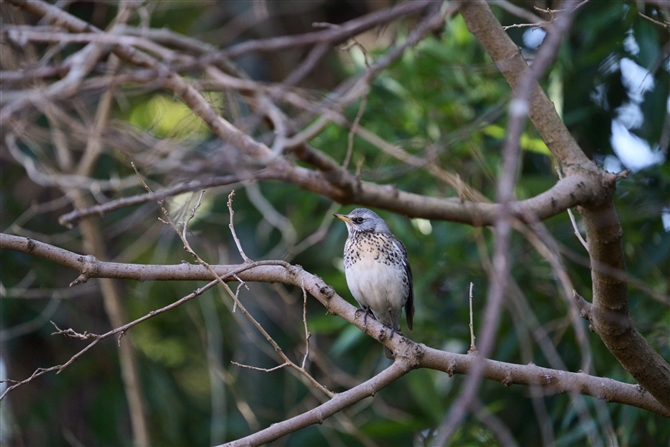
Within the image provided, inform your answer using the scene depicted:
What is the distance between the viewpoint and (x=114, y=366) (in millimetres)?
7684

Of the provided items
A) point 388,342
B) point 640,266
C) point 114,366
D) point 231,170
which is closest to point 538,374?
point 388,342

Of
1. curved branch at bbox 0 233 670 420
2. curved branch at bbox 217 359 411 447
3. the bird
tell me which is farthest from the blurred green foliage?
curved branch at bbox 217 359 411 447

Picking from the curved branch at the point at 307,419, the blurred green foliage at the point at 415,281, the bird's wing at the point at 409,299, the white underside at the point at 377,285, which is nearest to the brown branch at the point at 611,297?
the blurred green foliage at the point at 415,281

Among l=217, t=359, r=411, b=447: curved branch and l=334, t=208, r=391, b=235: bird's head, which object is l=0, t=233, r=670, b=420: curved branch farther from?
l=334, t=208, r=391, b=235: bird's head

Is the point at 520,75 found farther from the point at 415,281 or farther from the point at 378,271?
the point at 415,281

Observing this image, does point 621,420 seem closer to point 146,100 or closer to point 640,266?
point 640,266

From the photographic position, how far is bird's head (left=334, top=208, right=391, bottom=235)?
17.2ft

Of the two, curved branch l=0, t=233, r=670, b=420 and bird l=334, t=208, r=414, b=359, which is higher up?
bird l=334, t=208, r=414, b=359

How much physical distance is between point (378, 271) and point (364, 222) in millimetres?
522

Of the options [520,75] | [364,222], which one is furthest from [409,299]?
[520,75]

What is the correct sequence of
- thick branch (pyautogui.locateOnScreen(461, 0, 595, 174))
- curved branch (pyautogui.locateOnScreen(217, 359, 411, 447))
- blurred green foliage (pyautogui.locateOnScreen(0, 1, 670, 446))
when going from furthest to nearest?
1. blurred green foliage (pyautogui.locateOnScreen(0, 1, 670, 446))
2. thick branch (pyautogui.locateOnScreen(461, 0, 595, 174))
3. curved branch (pyautogui.locateOnScreen(217, 359, 411, 447))

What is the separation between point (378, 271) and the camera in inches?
192

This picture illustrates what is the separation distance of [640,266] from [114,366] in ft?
17.0

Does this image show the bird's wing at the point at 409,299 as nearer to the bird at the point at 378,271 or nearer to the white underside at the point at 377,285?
the bird at the point at 378,271
